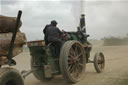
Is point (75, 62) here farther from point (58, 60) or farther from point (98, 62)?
point (98, 62)

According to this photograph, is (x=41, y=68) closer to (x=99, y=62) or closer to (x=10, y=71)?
(x=10, y=71)

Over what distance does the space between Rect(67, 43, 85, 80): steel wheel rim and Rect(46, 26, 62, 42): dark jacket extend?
2.14 feet

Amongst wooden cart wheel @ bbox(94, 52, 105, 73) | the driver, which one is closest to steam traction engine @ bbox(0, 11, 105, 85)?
the driver

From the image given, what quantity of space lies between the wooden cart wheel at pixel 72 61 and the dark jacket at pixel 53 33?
42 cm

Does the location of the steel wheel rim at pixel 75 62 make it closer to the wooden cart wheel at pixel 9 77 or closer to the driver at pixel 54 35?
the driver at pixel 54 35

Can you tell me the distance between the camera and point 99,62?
9.41 metres

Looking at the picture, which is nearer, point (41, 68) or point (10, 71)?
point (10, 71)

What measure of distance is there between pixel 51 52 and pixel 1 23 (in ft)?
8.80

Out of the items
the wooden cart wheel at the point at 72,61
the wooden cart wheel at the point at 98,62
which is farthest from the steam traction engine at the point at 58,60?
the wooden cart wheel at the point at 98,62

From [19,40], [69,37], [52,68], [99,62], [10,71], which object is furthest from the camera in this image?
[99,62]

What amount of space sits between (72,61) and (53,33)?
3.90 ft

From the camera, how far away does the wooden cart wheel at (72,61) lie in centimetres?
662

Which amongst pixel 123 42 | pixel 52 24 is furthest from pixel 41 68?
pixel 123 42

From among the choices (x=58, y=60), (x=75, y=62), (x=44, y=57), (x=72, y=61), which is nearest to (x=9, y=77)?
(x=44, y=57)
